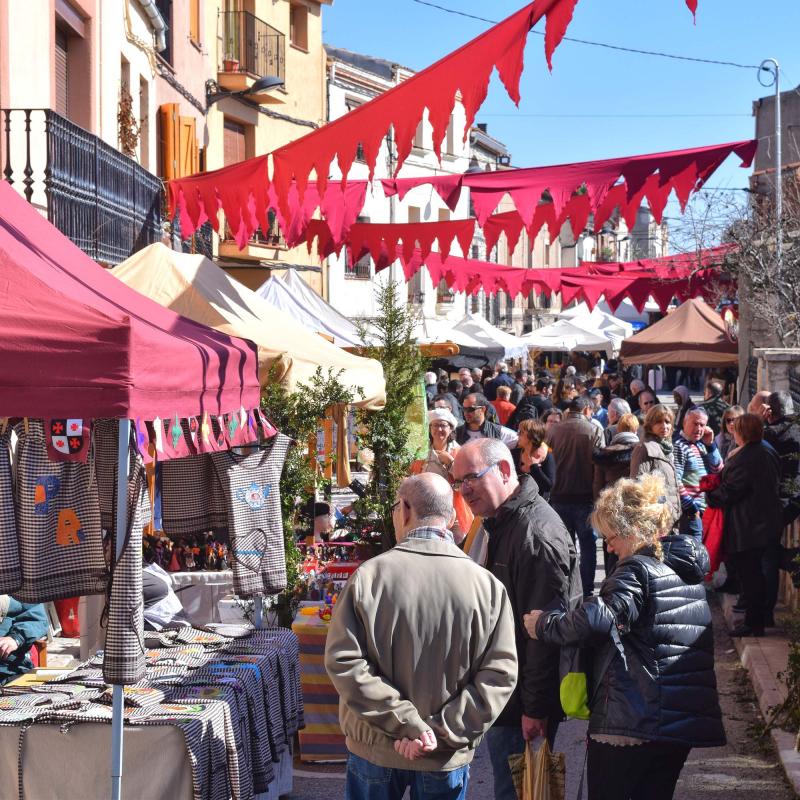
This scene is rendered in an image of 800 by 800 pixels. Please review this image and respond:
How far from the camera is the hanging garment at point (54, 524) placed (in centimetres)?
485

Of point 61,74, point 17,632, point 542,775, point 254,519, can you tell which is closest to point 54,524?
point 17,632

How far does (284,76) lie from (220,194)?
1773cm

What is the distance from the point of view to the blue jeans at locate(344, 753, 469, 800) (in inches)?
156

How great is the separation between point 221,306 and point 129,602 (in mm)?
4362

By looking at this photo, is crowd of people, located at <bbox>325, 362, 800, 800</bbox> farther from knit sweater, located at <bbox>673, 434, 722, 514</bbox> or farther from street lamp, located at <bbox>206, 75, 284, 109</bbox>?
street lamp, located at <bbox>206, 75, 284, 109</bbox>

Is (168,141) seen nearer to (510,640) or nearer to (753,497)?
(753,497)

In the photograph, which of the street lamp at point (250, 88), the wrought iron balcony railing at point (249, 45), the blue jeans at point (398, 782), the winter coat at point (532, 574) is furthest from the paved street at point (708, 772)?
the wrought iron balcony railing at point (249, 45)

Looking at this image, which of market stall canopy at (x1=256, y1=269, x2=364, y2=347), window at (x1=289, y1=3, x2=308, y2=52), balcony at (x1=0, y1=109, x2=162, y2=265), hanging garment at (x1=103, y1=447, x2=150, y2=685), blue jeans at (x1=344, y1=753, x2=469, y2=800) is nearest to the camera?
blue jeans at (x1=344, y1=753, x2=469, y2=800)

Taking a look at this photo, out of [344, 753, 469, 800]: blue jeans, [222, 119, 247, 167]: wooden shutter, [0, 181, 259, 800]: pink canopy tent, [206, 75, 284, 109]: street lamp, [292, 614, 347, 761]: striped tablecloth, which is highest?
[206, 75, 284, 109]: street lamp

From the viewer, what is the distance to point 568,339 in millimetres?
27953

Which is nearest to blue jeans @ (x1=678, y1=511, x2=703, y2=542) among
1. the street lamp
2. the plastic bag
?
the plastic bag

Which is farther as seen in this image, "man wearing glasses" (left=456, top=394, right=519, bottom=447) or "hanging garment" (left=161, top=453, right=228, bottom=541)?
"man wearing glasses" (left=456, top=394, right=519, bottom=447)

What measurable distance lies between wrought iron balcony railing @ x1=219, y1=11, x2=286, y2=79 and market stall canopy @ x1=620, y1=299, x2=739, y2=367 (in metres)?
9.80

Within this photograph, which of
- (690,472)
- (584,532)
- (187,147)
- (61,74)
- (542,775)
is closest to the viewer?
(542,775)
